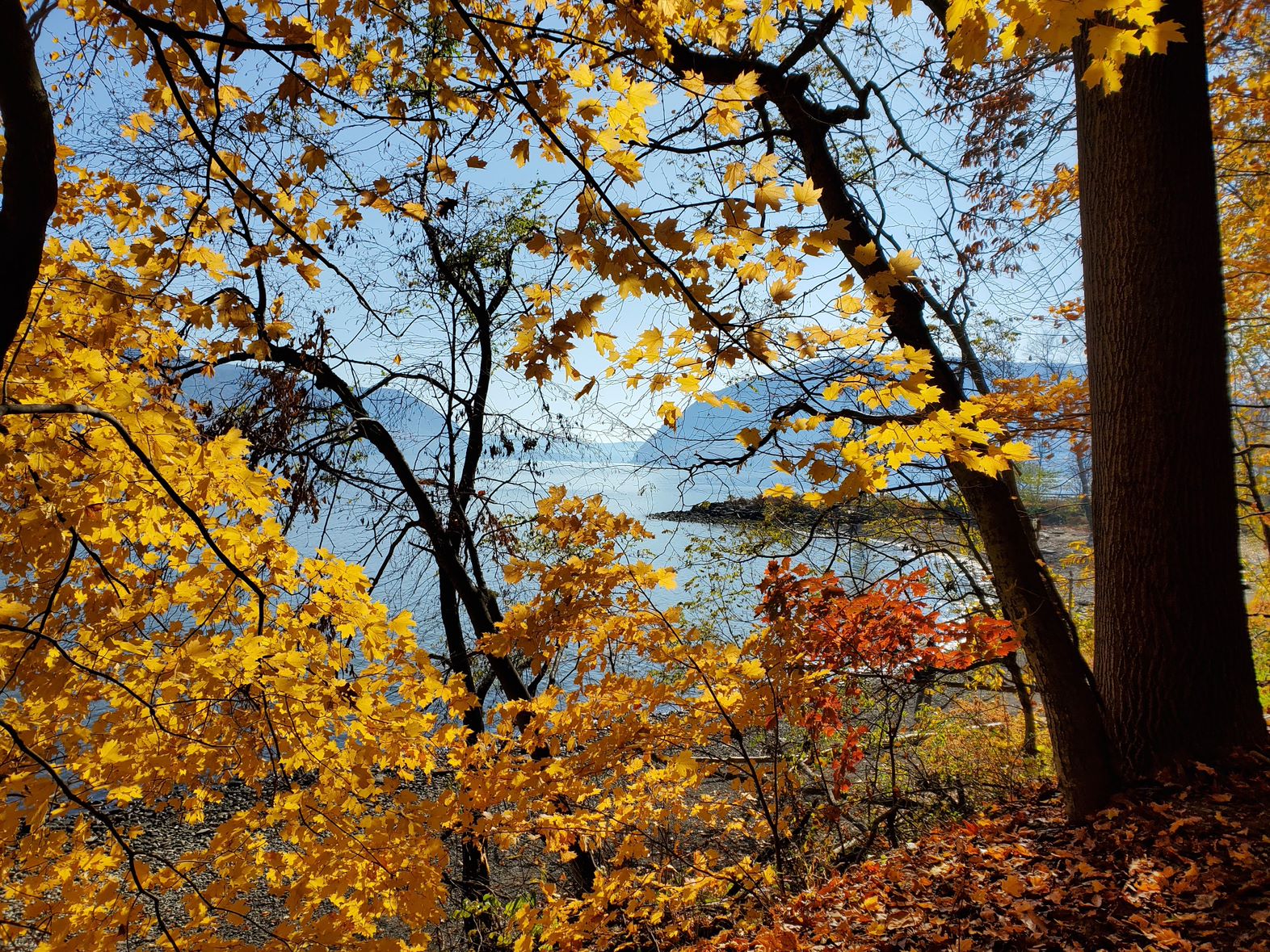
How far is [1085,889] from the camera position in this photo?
2.56 m

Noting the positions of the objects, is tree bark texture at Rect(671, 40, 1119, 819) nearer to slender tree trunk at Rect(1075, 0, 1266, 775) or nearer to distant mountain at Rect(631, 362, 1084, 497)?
slender tree trunk at Rect(1075, 0, 1266, 775)

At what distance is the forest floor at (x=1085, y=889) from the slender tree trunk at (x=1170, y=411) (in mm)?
Result: 341

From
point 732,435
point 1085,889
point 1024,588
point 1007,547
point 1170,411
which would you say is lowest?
point 1085,889

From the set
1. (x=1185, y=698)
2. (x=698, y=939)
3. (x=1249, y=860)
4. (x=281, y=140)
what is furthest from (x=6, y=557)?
(x=1185, y=698)

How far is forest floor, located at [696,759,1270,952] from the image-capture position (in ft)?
7.32

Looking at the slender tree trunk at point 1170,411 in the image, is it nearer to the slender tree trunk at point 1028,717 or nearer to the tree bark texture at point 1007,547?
the tree bark texture at point 1007,547

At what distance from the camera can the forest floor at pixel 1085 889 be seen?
2232 millimetres

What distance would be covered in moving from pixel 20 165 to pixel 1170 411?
3.94 metres

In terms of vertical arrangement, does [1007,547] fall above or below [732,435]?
below

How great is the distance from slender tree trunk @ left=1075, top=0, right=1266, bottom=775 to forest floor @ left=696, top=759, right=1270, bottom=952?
0.34 meters

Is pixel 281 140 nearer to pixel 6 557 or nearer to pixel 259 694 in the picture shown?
pixel 6 557

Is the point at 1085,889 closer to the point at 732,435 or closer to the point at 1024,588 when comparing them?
the point at 1024,588

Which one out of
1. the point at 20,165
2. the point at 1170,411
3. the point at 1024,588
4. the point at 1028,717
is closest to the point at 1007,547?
the point at 1024,588

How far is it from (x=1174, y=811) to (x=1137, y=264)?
2.32 metres
